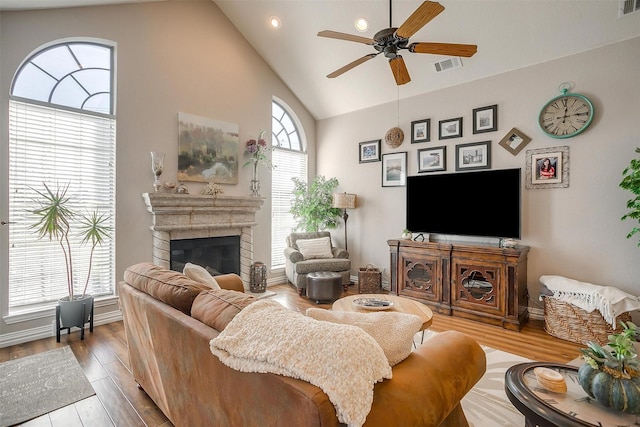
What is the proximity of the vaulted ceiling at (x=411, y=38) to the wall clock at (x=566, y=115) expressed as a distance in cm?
26

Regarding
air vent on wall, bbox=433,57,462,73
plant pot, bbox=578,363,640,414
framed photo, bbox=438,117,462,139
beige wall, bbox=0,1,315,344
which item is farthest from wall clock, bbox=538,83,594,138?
beige wall, bbox=0,1,315,344

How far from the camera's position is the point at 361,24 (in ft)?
12.8

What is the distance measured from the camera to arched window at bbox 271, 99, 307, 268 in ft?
17.9

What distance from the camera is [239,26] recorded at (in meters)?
4.74

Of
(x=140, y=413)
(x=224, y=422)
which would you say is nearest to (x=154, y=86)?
(x=140, y=413)

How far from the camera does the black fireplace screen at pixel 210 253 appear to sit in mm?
4105

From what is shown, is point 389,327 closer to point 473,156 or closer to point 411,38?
point 473,156

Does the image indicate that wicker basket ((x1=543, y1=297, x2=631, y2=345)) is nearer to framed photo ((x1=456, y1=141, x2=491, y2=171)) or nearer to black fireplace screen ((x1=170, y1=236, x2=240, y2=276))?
framed photo ((x1=456, y1=141, x2=491, y2=171))

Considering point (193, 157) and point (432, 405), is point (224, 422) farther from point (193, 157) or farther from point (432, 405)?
point (193, 157)

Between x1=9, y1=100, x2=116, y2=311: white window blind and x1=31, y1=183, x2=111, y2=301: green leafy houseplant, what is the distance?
62 mm

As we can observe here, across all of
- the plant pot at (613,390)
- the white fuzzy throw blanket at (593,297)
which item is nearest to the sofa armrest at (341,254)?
the white fuzzy throw blanket at (593,297)

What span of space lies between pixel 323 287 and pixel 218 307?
9.79ft

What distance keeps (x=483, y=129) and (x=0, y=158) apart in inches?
210

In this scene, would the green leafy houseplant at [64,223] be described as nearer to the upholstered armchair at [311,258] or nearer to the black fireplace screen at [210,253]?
the black fireplace screen at [210,253]
